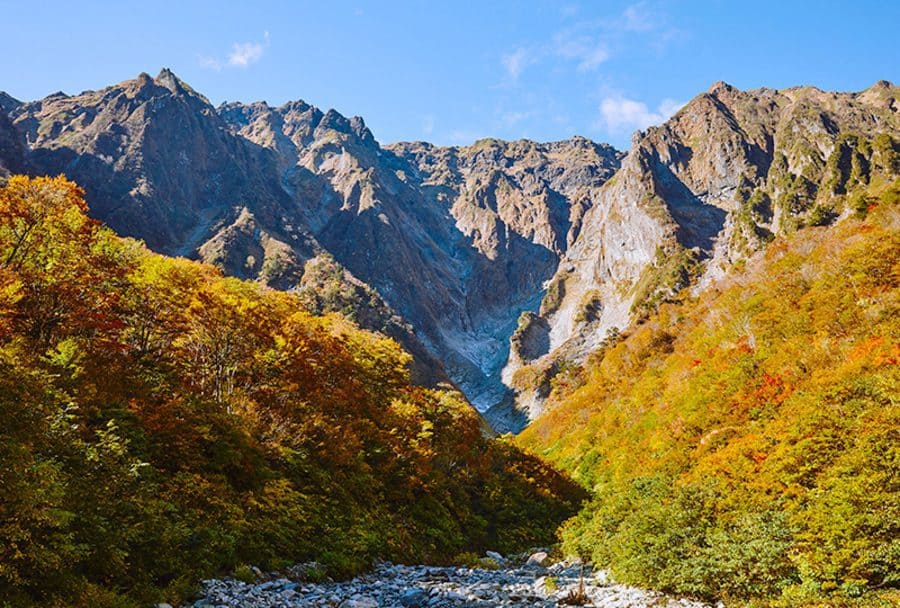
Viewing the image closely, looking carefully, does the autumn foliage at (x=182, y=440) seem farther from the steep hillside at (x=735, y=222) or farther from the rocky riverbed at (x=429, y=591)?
the steep hillside at (x=735, y=222)

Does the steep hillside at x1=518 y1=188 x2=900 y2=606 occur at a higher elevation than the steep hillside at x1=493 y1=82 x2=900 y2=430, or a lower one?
lower

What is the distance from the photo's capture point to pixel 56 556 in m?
7.84

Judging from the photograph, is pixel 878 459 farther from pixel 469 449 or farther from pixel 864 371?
pixel 469 449

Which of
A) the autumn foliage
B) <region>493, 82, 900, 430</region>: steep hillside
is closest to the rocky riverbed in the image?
the autumn foliage

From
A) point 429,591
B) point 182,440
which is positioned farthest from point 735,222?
point 182,440

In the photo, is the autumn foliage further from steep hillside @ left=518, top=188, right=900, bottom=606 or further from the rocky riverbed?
steep hillside @ left=518, top=188, right=900, bottom=606

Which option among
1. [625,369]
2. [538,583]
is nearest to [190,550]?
[538,583]

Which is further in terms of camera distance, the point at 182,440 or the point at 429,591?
the point at 182,440

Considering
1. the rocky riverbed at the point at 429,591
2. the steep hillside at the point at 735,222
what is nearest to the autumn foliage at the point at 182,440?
the rocky riverbed at the point at 429,591

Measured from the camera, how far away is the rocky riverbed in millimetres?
12008

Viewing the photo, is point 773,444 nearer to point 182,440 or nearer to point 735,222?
point 182,440

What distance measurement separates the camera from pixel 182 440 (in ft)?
53.5

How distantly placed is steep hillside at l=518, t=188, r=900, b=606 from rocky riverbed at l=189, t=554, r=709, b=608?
0.97 m

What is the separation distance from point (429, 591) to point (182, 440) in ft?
31.0
